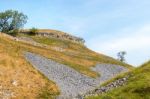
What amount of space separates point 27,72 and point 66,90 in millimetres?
10329

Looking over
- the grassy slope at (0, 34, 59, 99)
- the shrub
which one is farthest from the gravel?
the shrub

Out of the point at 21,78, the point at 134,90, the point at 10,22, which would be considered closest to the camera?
the point at 134,90

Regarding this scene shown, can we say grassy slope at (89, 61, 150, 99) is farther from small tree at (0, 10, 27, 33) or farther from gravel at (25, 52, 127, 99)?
small tree at (0, 10, 27, 33)

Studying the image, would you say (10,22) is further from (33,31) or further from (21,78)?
A: (21,78)

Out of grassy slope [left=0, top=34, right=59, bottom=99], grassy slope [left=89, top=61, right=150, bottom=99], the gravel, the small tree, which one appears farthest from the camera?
the small tree

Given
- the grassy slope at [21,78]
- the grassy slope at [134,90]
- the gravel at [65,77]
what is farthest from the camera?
the gravel at [65,77]

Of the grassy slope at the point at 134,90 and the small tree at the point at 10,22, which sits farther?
the small tree at the point at 10,22

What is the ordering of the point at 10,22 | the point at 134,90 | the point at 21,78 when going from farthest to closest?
the point at 10,22 → the point at 21,78 → the point at 134,90

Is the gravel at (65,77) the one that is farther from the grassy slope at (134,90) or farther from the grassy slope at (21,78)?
the grassy slope at (134,90)

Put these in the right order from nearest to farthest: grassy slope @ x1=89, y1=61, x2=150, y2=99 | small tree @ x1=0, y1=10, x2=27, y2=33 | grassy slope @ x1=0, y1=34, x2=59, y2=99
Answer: grassy slope @ x1=89, y1=61, x2=150, y2=99 < grassy slope @ x1=0, y1=34, x2=59, y2=99 < small tree @ x1=0, y1=10, x2=27, y2=33

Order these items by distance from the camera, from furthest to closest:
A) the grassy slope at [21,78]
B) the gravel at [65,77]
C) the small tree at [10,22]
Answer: the small tree at [10,22]
the gravel at [65,77]
the grassy slope at [21,78]

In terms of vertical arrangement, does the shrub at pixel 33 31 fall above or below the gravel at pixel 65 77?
above

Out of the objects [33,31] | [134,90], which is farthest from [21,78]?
[33,31]

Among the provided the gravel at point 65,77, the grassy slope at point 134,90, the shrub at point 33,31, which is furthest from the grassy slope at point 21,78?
the shrub at point 33,31
